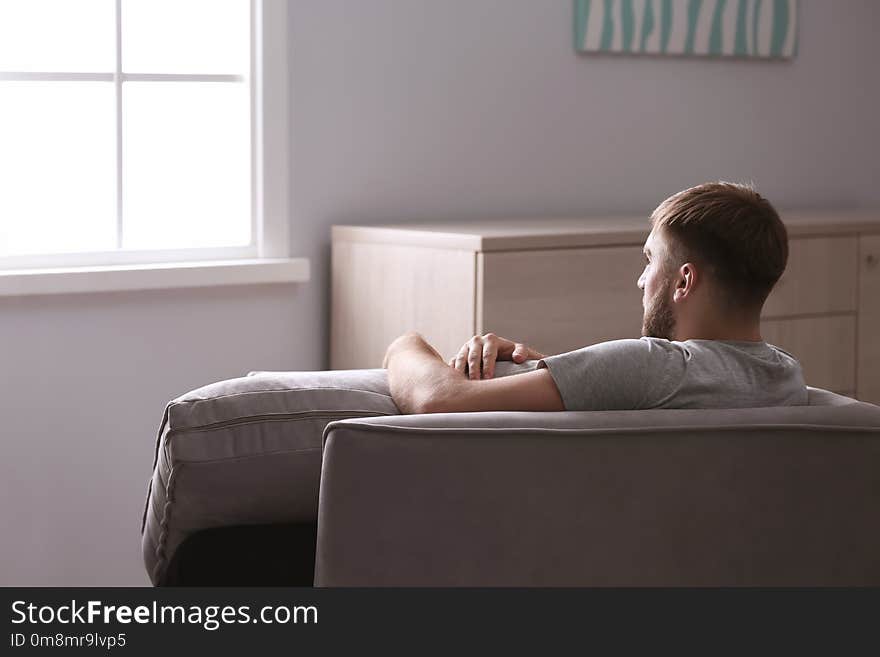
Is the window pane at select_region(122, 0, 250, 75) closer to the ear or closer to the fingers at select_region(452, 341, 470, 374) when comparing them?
the fingers at select_region(452, 341, 470, 374)

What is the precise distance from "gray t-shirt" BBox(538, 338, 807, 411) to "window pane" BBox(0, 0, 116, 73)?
1.89 m

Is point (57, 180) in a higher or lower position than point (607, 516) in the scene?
higher

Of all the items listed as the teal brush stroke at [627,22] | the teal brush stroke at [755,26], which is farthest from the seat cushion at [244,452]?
the teal brush stroke at [755,26]

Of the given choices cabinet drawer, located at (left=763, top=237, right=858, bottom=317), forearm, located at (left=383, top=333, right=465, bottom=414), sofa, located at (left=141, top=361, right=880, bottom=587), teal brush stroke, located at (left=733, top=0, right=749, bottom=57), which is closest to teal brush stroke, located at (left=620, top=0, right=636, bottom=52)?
teal brush stroke, located at (left=733, top=0, right=749, bottom=57)

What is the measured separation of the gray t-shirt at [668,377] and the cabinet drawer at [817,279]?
1661 millimetres

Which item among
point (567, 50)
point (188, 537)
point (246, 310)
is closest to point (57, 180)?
point (246, 310)

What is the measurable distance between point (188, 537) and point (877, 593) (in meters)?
0.79

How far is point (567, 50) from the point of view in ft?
12.0

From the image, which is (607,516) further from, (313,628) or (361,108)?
(361,108)

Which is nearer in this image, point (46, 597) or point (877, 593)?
point (877, 593)

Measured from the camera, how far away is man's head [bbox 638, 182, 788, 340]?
5.41 feet

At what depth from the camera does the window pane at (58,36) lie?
294 centimetres

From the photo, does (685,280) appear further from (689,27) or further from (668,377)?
(689,27)

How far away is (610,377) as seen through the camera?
1501 mm
